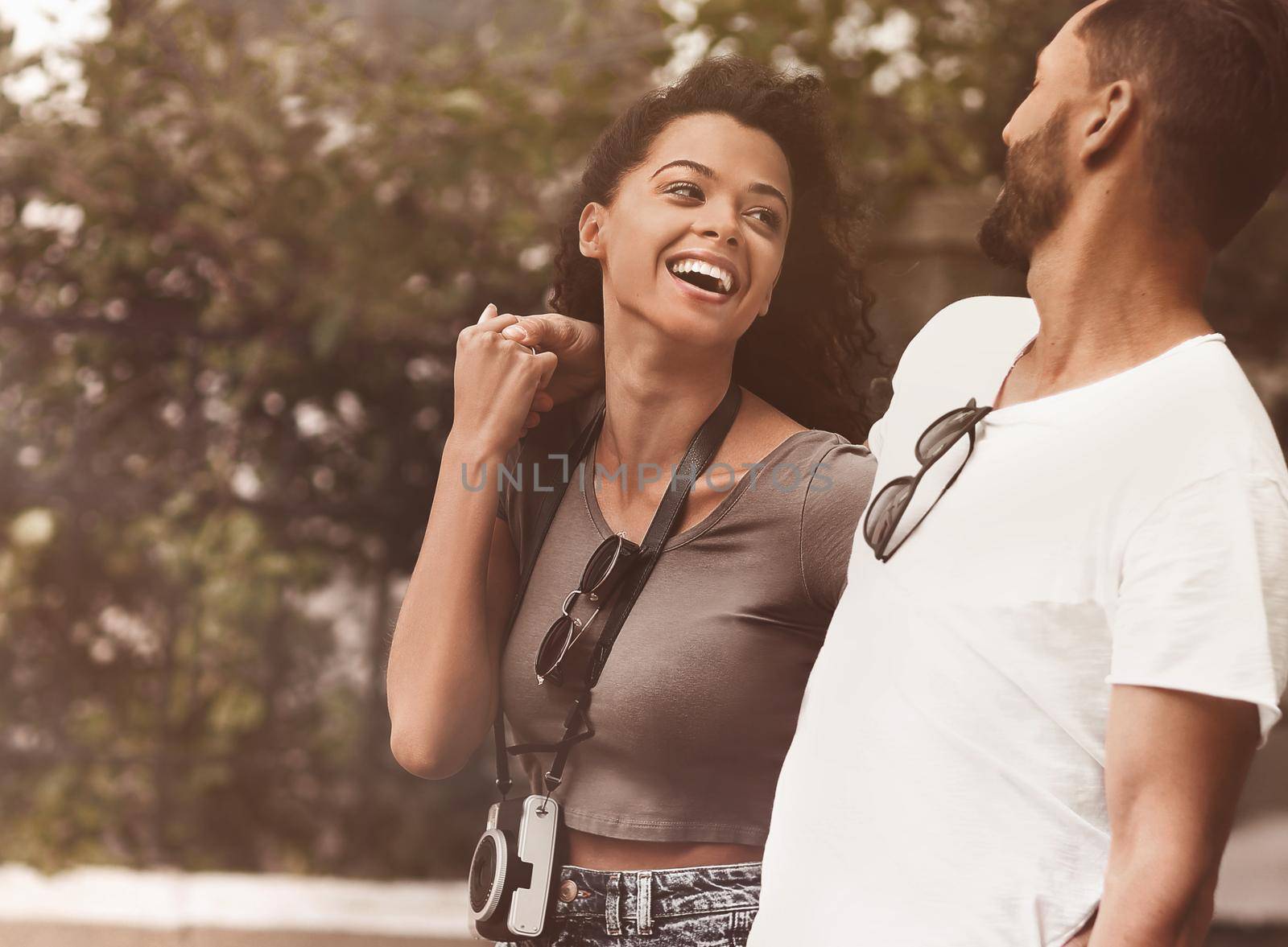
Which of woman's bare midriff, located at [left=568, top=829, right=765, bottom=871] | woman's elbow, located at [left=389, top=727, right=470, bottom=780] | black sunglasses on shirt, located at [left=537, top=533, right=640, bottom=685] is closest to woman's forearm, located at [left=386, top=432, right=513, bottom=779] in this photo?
woman's elbow, located at [left=389, top=727, right=470, bottom=780]

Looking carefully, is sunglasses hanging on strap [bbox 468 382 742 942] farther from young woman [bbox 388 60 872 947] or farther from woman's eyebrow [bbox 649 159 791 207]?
woman's eyebrow [bbox 649 159 791 207]

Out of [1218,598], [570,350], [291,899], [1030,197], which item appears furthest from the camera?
[291,899]

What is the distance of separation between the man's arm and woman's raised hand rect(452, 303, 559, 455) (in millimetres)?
868

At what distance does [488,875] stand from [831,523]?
0.60 meters

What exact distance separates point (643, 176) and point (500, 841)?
85cm

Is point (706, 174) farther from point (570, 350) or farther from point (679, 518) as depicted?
point (679, 518)

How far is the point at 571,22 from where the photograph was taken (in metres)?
3.39

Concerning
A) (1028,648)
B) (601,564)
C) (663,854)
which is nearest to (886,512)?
(1028,648)

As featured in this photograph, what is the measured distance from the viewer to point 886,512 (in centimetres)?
125

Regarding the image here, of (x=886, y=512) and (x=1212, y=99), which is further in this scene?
(x=886, y=512)

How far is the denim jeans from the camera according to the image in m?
1.49

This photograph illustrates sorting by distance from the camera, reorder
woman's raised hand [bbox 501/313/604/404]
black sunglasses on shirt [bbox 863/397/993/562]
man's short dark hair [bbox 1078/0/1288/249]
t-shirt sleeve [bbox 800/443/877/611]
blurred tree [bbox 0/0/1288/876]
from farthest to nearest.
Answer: blurred tree [bbox 0/0/1288/876]
woman's raised hand [bbox 501/313/604/404]
t-shirt sleeve [bbox 800/443/877/611]
black sunglasses on shirt [bbox 863/397/993/562]
man's short dark hair [bbox 1078/0/1288/249]

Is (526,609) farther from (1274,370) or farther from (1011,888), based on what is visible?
(1274,370)

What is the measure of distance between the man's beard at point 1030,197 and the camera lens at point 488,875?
2.96ft
